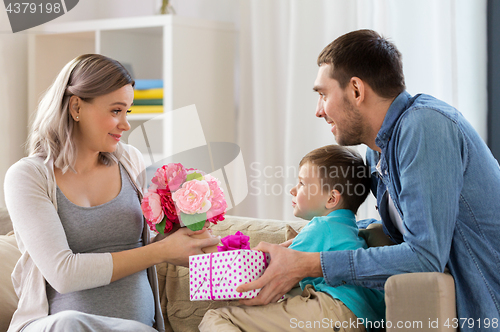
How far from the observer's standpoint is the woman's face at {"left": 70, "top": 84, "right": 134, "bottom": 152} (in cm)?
155

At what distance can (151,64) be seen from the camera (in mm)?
3230

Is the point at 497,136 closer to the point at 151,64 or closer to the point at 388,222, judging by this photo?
the point at 388,222

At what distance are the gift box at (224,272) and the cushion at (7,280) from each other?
2.37ft

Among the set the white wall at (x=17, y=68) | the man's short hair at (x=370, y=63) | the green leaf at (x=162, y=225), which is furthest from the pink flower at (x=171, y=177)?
the white wall at (x=17, y=68)

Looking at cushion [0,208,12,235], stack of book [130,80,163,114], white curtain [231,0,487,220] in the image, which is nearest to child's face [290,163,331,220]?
white curtain [231,0,487,220]

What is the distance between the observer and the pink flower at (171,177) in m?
1.43

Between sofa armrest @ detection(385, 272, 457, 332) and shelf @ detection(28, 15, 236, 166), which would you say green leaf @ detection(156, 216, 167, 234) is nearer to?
sofa armrest @ detection(385, 272, 457, 332)

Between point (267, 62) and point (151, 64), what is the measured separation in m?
0.83

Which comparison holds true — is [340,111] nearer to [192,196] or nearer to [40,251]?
[192,196]

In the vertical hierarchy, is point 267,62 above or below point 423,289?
above

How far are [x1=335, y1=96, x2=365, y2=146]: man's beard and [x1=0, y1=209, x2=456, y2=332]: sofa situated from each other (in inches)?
16.5

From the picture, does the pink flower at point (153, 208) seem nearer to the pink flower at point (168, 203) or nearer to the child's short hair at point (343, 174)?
the pink flower at point (168, 203)

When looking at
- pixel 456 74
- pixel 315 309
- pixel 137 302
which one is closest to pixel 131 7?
pixel 456 74

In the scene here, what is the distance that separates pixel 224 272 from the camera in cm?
135
